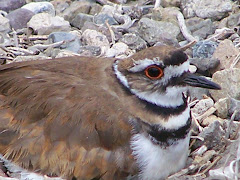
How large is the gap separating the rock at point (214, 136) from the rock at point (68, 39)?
1.81 m

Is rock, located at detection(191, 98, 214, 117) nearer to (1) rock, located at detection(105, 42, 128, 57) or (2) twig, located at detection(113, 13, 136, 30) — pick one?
(1) rock, located at detection(105, 42, 128, 57)

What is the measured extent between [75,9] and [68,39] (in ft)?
2.20

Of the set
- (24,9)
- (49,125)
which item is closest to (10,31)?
(24,9)

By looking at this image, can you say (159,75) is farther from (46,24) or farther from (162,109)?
(46,24)

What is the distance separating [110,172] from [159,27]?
2277 mm

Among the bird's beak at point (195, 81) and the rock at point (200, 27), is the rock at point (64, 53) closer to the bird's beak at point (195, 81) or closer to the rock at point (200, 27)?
the rock at point (200, 27)

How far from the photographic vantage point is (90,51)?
6973 mm

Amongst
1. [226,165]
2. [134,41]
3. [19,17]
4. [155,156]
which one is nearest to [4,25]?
[19,17]

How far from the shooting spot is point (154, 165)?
5508 millimetres

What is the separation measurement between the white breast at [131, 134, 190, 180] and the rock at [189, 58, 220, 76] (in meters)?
1.28

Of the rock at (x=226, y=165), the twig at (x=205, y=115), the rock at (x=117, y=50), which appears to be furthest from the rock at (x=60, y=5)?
the rock at (x=226, y=165)

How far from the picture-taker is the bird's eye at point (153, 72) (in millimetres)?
5449

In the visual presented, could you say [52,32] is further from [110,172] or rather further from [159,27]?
[110,172]

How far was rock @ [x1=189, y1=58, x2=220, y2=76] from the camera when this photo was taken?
6.76 m
